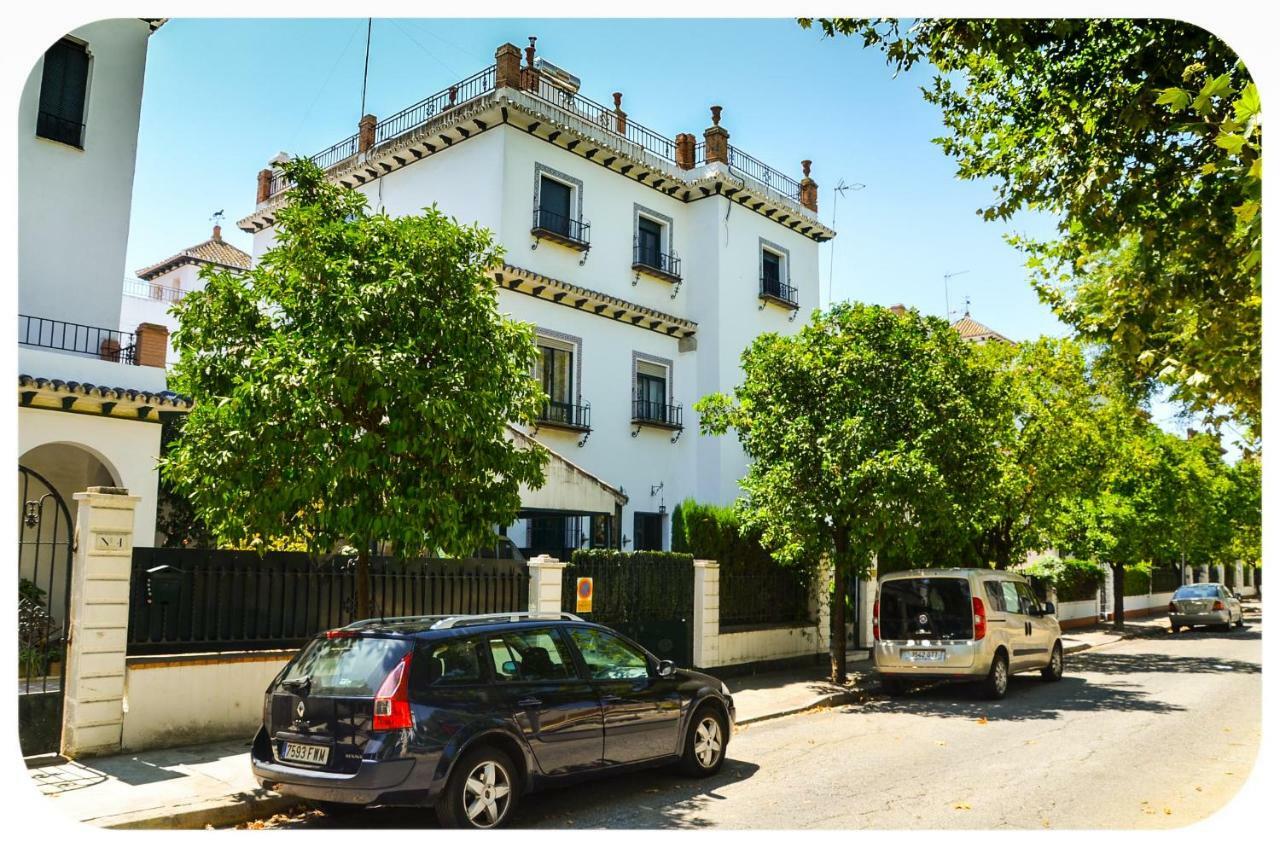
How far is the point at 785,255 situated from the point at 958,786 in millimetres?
17896

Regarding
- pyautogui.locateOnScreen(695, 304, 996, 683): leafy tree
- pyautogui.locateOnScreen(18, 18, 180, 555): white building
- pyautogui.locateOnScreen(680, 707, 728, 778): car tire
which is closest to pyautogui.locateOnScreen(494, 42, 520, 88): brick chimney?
pyautogui.locateOnScreen(18, 18, 180, 555): white building

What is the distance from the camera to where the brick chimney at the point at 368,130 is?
2078 centimetres

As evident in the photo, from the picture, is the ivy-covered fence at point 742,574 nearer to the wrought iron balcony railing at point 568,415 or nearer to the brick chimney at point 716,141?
the wrought iron balcony railing at point 568,415

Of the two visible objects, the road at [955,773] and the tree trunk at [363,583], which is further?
the tree trunk at [363,583]

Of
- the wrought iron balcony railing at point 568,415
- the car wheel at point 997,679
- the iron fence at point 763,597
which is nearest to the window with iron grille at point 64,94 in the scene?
the wrought iron balcony railing at point 568,415

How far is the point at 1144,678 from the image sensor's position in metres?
16.7

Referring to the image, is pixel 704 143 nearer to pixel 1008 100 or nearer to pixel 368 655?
pixel 1008 100

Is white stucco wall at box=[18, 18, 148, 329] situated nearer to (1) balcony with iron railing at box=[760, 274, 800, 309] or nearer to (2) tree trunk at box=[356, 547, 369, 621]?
(2) tree trunk at box=[356, 547, 369, 621]

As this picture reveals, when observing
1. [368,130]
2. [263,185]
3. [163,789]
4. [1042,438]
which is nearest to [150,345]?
[368,130]

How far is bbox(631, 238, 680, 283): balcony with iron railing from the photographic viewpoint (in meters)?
21.0

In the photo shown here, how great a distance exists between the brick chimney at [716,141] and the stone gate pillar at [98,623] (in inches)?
659

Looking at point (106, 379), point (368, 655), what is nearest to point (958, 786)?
point (368, 655)

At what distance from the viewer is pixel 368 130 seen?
20812mm

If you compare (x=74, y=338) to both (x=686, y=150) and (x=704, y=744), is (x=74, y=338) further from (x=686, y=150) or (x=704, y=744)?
(x=686, y=150)
